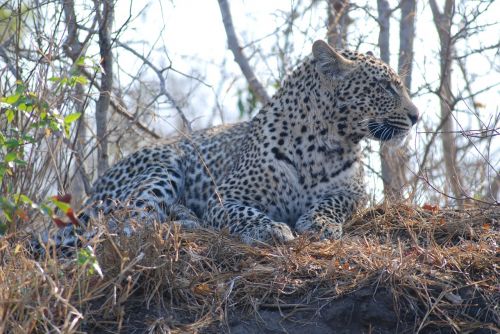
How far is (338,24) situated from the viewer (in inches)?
468

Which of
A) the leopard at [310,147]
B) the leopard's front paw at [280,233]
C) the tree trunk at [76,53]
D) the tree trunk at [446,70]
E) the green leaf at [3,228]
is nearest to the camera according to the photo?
the green leaf at [3,228]

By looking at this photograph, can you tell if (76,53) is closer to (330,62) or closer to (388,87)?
(330,62)

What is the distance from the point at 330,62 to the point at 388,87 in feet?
1.84

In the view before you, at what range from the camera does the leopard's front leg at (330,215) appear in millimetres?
7527

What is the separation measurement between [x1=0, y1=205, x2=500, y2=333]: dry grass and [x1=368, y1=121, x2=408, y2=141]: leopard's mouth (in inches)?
62.4

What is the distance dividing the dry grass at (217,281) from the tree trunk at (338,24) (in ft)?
15.7

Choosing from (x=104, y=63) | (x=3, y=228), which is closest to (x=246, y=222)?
(x=3, y=228)

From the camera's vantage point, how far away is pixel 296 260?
658 cm

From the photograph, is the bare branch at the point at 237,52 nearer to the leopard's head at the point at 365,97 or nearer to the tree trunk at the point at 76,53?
the tree trunk at the point at 76,53

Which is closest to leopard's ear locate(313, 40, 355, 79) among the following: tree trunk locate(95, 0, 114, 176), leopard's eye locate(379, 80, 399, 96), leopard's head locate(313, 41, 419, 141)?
leopard's head locate(313, 41, 419, 141)

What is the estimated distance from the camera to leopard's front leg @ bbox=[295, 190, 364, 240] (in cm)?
753

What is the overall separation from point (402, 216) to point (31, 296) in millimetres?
3485

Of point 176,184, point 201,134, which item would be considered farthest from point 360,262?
point 201,134

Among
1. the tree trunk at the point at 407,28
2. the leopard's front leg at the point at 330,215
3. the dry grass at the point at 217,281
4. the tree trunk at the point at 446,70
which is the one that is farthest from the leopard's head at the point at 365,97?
the tree trunk at the point at 407,28
